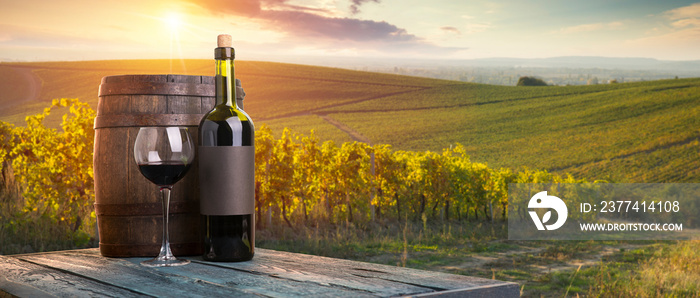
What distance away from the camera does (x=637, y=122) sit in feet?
98.3

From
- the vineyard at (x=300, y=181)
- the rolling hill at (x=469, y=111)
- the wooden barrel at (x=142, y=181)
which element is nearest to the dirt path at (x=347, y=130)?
the rolling hill at (x=469, y=111)

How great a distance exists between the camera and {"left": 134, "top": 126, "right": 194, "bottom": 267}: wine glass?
5.26 ft

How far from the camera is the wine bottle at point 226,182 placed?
161 centimetres

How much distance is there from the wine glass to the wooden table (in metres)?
0.17

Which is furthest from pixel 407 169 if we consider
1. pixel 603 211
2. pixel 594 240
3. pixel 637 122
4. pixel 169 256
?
pixel 637 122

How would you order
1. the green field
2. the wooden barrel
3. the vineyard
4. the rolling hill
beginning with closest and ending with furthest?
the wooden barrel < the vineyard < the green field < the rolling hill

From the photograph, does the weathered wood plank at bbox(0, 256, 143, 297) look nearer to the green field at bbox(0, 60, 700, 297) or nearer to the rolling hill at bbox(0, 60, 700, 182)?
the green field at bbox(0, 60, 700, 297)

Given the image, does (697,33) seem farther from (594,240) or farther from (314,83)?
(594,240)

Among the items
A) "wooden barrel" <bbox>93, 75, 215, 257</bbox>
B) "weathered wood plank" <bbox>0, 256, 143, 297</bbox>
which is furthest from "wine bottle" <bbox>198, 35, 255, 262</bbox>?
"weathered wood plank" <bbox>0, 256, 143, 297</bbox>

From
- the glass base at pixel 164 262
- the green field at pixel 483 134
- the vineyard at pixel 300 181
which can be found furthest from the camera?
the green field at pixel 483 134

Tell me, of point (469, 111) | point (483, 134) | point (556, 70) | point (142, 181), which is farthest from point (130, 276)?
point (556, 70)

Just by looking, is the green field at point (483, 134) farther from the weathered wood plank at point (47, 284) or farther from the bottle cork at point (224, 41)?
the weathered wood plank at point (47, 284)

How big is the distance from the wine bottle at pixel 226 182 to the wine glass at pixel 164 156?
0.16 ft

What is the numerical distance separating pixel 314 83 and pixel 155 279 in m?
38.5
